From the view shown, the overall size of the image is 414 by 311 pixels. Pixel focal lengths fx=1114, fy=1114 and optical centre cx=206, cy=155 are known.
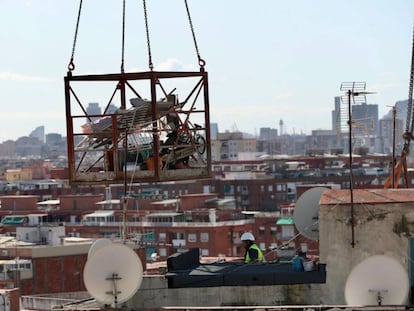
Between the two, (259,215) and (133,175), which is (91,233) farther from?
(133,175)

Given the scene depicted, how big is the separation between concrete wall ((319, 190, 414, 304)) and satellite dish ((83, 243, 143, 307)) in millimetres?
2978

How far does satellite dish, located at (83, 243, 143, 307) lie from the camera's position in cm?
1293

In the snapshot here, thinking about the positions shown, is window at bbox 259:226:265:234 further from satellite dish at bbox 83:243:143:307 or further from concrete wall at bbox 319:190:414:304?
satellite dish at bbox 83:243:143:307

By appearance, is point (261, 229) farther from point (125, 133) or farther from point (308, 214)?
point (125, 133)

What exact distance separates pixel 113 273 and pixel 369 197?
12.3 feet

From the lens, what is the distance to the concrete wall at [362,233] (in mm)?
14391

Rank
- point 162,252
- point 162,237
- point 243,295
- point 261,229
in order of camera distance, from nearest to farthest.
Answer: point 243,295 < point 162,252 < point 162,237 < point 261,229

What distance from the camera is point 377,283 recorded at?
40.5 ft

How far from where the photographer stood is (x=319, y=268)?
15.0m

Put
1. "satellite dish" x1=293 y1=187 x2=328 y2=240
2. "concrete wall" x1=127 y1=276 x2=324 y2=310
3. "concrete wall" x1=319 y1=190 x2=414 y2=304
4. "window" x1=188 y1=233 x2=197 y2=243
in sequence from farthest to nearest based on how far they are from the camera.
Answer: "window" x1=188 y1=233 x2=197 y2=243
"satellite dish" x1=293 y1=187 x2=328 y2=240
"concrete wall" x1=127 y1=276 x2=324 y2=310
"concrete wall" x1=319 y1=190 x2=414 y2=304

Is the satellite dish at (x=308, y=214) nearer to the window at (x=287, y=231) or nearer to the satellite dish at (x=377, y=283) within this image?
the satellite dish at (x=377, y=283)

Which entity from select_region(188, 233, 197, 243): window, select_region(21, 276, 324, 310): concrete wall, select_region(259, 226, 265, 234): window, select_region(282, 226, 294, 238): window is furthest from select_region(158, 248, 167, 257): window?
select_region(21, 276, 324, 310): concrete wall

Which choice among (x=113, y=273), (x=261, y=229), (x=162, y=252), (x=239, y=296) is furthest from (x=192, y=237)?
(x=113, y=273)

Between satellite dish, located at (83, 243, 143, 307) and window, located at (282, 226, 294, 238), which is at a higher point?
satellite dish, located at (83, 243, 143, 307)
